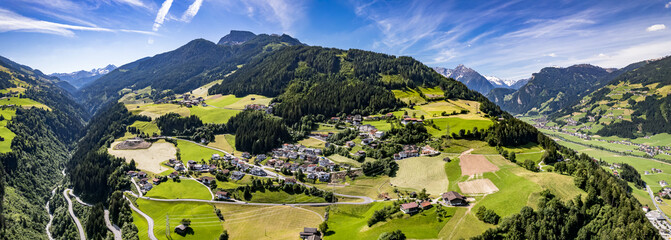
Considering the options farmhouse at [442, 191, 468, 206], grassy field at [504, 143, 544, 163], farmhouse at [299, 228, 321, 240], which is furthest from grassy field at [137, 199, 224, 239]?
grassy field at [504, 143, 544, 163]

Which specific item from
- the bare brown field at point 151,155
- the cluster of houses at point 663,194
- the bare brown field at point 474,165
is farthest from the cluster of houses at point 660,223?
the bare brown field at point 151,155

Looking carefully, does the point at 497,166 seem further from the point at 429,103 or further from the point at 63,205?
the point at 63,205

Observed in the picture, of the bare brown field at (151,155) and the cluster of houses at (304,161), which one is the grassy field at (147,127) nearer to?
the bare brown field at (151,155)

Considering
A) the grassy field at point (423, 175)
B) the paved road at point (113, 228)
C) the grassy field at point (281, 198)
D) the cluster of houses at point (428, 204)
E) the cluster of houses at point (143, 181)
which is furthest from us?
the cluster of houses at point (143, 181)

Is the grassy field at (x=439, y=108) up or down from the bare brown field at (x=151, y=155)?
up

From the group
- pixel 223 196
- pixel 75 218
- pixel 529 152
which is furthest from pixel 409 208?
pixel 75 218

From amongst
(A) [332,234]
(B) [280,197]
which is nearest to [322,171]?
(B) [280,197]

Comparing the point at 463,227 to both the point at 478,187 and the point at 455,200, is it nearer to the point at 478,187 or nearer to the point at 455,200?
the point at 455,200
